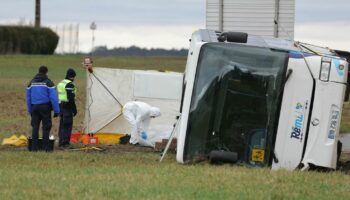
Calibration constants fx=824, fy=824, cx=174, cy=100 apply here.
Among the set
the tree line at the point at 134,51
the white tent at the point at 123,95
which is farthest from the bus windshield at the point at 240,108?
the tree line at the point at 134,51

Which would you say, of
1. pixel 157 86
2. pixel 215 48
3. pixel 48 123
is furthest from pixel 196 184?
pixel 157 86

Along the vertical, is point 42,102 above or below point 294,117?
below

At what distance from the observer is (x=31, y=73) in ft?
148

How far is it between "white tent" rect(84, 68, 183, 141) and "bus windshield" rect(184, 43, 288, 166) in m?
7.23

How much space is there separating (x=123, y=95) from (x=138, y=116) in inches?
69.3

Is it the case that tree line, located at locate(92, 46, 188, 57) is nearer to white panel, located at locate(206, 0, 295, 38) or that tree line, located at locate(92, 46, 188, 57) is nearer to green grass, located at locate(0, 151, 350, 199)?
white panel, located at locate(206, 0, 295, 38)

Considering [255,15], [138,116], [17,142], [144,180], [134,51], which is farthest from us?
[134,51]

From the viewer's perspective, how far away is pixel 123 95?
19.7m

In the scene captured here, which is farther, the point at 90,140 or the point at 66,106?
the point at 90,140

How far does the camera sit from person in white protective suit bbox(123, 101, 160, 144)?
59.0 feet

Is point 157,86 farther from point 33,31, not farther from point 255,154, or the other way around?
point 33,31

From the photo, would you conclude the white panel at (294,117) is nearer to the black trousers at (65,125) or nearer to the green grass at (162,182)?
the green grass at (162,182)

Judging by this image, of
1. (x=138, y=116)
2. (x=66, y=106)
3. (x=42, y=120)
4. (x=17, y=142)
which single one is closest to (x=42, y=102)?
(x=42, y=120)

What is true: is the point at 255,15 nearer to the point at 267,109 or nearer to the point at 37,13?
the point at 267,109
